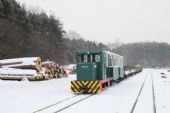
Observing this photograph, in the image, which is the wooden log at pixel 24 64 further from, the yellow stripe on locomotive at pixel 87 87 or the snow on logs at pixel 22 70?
the yellow stripe on locomotive at pixel 87 87

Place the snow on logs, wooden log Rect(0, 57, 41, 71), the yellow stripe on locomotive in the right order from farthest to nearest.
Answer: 1. wooden log Rect(0, 57, 41, 71)
2. the snow on logs
3. the yellow stripe on locomotive

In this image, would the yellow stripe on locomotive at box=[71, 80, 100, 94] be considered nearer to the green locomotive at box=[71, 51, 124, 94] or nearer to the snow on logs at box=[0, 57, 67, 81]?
the green locomotive at box=[71, 51, 124, 94]

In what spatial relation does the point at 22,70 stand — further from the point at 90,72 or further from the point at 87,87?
the point at 87,87

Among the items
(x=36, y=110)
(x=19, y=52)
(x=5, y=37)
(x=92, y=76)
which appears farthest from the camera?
(x=19, y=52)

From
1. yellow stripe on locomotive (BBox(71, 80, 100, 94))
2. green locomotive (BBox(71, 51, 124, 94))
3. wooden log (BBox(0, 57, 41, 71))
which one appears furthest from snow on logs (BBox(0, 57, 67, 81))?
yellow stripe on locomotive (BBox(71, 80, 100, 94))

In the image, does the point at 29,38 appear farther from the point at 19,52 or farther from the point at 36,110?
the point at 36,110

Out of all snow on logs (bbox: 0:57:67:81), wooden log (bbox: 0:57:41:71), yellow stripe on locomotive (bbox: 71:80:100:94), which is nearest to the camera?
yellow stripe on locomotive (bbox: 71:80:100:94)

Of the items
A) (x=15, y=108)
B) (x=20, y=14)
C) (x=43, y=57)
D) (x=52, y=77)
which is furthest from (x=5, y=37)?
(x=15, y=108)

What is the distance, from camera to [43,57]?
6525 centimetres

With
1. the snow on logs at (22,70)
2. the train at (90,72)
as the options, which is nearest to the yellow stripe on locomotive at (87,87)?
the train at (90,72)

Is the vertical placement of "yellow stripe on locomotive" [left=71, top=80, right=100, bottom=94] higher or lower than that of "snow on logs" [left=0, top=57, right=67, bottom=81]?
lower

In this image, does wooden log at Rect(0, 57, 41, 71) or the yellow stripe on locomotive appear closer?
the yellow stripe on locomotive

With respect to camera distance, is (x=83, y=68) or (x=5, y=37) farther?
(x=5, y=37)

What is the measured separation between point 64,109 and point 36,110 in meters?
1.09
